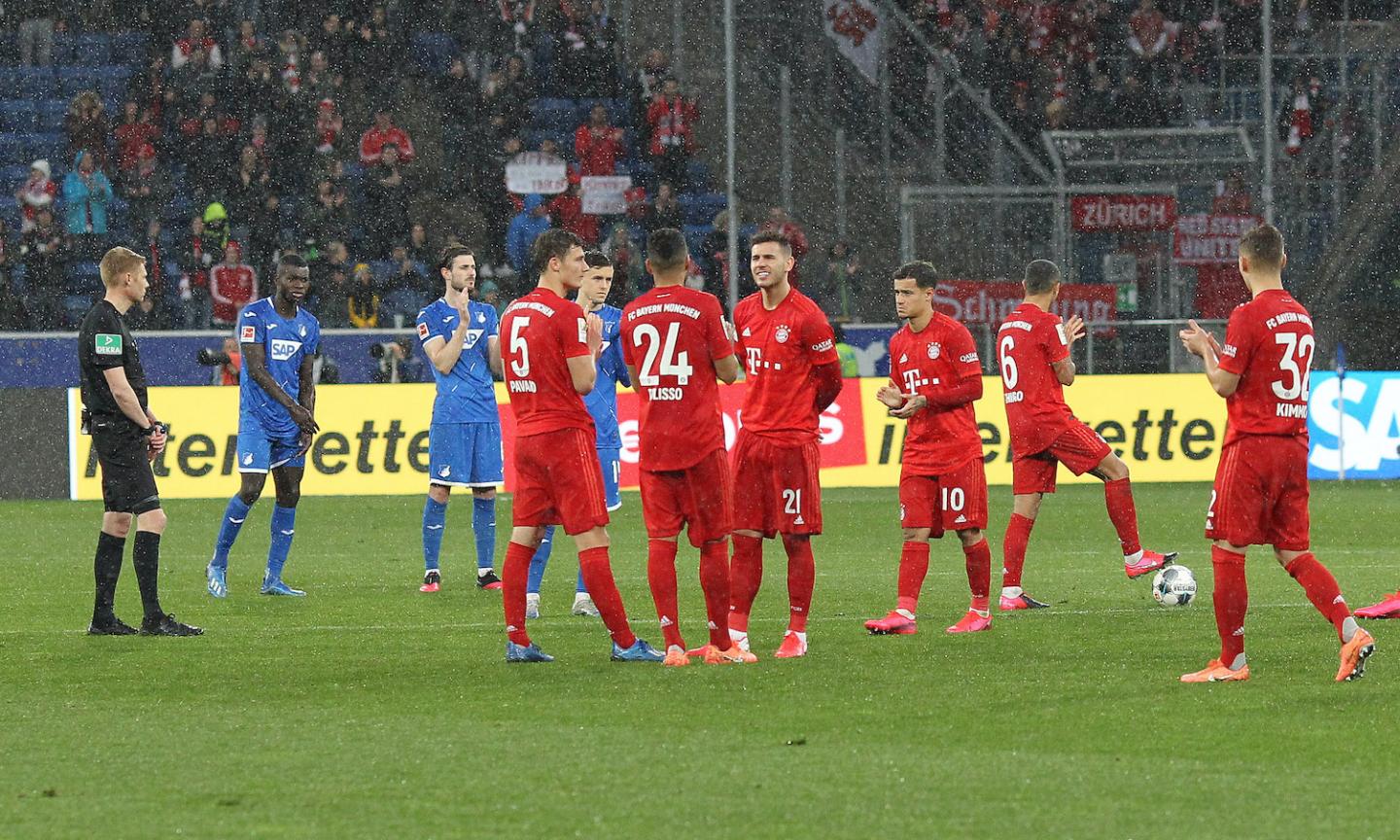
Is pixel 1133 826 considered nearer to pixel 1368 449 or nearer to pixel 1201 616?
pixel 1201 616

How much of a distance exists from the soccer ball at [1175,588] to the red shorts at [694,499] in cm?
349

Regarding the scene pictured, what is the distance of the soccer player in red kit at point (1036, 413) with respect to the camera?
11438mm

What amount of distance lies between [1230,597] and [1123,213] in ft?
54.1

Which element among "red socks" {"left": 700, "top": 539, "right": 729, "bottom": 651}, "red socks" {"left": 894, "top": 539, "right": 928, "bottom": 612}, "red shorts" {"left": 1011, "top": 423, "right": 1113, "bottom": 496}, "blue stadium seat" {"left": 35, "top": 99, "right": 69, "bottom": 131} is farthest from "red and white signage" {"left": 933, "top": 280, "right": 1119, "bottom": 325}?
"red socks" {"left": 700, "top": 539, "right": 729, "bottom": 651}

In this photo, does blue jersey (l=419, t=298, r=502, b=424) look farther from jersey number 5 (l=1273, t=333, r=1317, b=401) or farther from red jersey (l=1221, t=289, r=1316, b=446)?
jersey number 5 (l=1273, t=333, r=1317, b=401)

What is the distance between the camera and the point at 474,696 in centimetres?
799

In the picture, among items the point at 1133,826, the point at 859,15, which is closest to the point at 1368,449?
the point at 859,15

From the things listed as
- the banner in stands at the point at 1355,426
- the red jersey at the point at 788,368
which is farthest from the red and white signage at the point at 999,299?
the red jersey at the point at 788,368

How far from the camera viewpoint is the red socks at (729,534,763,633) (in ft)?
29.9

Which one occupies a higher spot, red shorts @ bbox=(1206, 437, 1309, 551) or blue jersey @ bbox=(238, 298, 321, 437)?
blue jersey @ bbox=(238, 298, 321, 437)

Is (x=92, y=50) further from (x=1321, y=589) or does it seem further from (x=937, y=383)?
(x=1321, y=589)

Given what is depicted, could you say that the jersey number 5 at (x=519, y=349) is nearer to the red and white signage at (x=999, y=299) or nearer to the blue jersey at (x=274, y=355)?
the blue jersey at (x=274, y=355)

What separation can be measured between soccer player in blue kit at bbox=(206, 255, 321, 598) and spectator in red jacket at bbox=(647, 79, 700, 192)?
580 inches

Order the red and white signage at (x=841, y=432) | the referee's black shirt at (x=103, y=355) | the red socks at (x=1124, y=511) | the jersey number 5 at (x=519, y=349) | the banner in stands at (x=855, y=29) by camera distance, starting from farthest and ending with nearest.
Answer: the banner in stands at (x=855, y=29) → the red and white signage at (x=841, y=432) → the red socks at (x=1124, y=511) → the referee's black shirt at (x=103, y=355) → the jersey number 5 at (x=519, y=349)
